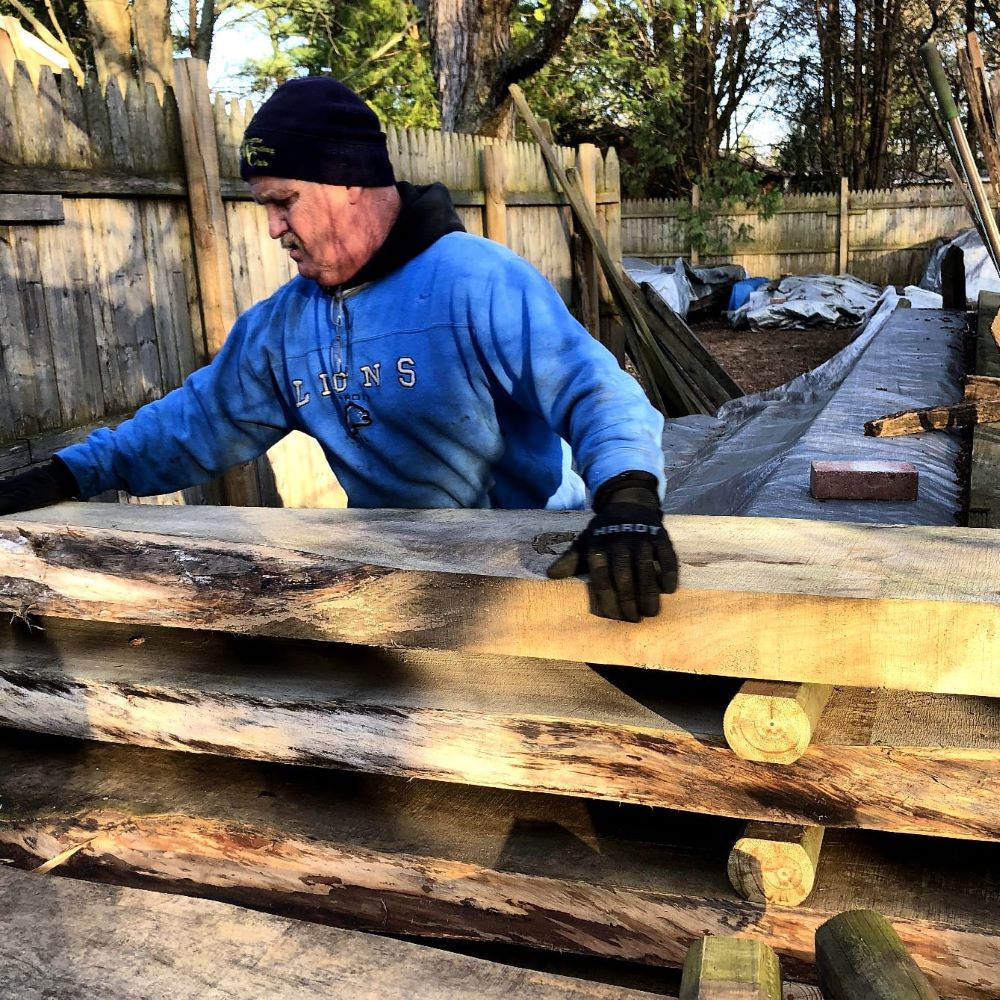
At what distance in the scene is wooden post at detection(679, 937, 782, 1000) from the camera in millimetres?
1107

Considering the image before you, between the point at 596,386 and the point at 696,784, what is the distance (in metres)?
0.77

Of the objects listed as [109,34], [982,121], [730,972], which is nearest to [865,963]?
[730,972]

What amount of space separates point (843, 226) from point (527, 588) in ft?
Result: 57.0

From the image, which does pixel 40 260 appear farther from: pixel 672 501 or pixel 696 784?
pixel 696 784

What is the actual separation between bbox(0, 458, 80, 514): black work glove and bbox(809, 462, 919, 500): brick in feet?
8.03

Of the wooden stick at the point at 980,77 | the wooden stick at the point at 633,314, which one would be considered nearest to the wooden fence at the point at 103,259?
the wooden stick at the point at 980,77

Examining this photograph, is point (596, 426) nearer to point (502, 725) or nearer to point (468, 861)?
point (502, 725)

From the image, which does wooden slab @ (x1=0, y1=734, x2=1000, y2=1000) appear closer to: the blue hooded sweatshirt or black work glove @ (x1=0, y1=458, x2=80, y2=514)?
→ black work glove @ (x1=0, y1=458, x2=80, y2=514)

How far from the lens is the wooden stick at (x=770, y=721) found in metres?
1.40

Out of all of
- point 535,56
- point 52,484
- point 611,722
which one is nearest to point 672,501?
point 52,484

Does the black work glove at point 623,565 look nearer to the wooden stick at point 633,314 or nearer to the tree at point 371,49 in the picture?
the wooden stick at point 633,314

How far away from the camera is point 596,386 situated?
79.3 inches

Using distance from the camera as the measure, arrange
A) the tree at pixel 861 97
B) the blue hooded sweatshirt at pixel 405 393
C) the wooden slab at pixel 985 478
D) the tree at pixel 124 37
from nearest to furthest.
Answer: the blue hooded sweatshirt at pixel 405 393 → the wooden slab at pixel 985 478 → the tree at pixel 124 37 → the tree at pixel 861 97

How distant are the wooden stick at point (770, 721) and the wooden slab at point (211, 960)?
349mm
